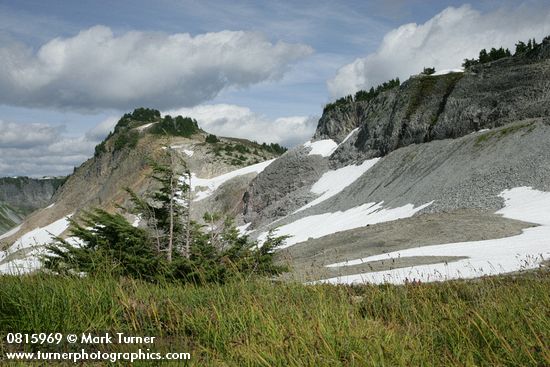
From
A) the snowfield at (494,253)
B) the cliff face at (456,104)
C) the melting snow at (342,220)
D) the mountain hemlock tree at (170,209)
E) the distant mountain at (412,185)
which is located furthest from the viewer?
the cliff face at (456,104)

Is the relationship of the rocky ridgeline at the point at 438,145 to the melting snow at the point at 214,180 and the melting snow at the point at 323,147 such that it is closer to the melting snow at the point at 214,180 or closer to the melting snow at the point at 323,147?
the melting snow at the point at 323,147

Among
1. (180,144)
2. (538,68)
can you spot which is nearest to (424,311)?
(538,68)

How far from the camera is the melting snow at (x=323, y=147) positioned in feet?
241

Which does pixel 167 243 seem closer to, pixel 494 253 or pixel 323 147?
pixel 494 253

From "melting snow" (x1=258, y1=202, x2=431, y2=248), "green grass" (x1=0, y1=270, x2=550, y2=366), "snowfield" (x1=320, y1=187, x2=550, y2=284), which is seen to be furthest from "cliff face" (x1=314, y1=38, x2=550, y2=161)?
"green grass" (x1=0, y1=270, x2=550, y2=366)

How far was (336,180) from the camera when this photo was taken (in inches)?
2415

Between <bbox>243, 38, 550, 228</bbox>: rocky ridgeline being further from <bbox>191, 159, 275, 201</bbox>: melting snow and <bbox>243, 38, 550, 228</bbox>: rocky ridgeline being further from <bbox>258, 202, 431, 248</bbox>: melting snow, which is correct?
<bbox>191, 159, 275, 201</bbox>: melting snow

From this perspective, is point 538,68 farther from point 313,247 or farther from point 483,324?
point 483,324

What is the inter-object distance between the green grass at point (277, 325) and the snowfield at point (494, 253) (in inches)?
278

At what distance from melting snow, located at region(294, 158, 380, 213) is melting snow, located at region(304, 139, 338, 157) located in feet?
27.4

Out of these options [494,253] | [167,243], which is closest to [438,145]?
[494,253]

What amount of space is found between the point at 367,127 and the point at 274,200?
53.3ft

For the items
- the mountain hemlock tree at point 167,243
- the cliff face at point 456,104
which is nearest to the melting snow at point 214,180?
the cliff face at point 456,104

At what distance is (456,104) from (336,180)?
17088 mm
